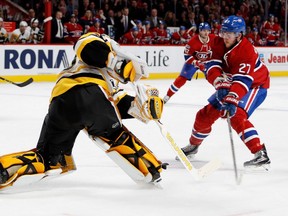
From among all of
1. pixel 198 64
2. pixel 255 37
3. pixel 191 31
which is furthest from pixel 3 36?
pixel 255 37

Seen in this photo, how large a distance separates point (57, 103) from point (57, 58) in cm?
807

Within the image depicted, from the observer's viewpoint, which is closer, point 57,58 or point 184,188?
point 184,188

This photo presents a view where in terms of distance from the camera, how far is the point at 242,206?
2961mm

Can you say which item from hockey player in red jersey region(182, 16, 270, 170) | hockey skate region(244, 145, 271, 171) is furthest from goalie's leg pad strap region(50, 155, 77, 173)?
hockey skate region(244, 145, 271, 171)

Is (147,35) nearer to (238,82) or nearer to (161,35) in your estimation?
(161,35)

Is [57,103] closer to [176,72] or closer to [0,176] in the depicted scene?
[0,176]

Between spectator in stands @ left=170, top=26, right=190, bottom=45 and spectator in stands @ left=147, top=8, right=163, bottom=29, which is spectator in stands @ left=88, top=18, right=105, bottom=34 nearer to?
spectator in stands @ left=147, top=8, right=163, bottom=29

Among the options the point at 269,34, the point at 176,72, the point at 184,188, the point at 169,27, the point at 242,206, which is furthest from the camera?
the point at 269,34

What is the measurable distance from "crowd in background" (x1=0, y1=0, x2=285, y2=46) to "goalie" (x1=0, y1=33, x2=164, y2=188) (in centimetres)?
774

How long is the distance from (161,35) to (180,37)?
0.54 meters

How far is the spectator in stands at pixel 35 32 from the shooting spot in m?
11.1

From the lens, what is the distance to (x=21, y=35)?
36.2 ft

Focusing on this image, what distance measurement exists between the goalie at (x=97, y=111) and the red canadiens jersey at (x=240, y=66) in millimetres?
670

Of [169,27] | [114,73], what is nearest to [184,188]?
[114,73]
